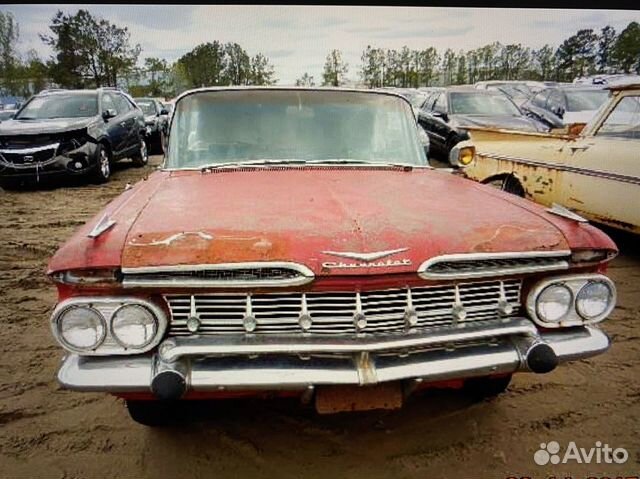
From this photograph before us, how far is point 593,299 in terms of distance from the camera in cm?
206

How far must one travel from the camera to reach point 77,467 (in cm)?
226

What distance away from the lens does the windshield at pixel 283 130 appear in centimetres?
306

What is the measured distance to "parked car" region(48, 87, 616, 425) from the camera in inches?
69.6

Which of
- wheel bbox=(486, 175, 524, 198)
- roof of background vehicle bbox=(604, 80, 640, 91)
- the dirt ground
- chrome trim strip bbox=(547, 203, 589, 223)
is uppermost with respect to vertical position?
roof of background vehicle bbox=(604, 80, 640, 91)

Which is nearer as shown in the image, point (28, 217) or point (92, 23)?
point (28, 217)

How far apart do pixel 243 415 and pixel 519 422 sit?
4.43 feet

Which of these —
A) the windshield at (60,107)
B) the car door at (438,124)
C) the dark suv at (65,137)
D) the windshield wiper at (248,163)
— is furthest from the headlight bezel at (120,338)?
the car door at (438,124)

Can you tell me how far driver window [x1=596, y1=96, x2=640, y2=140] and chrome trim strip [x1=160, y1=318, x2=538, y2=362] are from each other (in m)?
3.90

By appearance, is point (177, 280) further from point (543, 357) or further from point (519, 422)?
point (519, 422)

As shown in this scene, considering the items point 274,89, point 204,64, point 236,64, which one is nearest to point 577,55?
point 236,64

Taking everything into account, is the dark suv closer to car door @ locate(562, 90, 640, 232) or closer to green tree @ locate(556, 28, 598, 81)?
car door @ locate(562, 90, 640, 232)

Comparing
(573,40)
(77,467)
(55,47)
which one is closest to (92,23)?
(55,47)

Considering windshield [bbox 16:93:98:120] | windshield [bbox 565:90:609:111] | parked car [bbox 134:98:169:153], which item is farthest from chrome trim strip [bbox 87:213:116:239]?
windshield [bbox 565:90:609:111]

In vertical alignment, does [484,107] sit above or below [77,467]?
above
